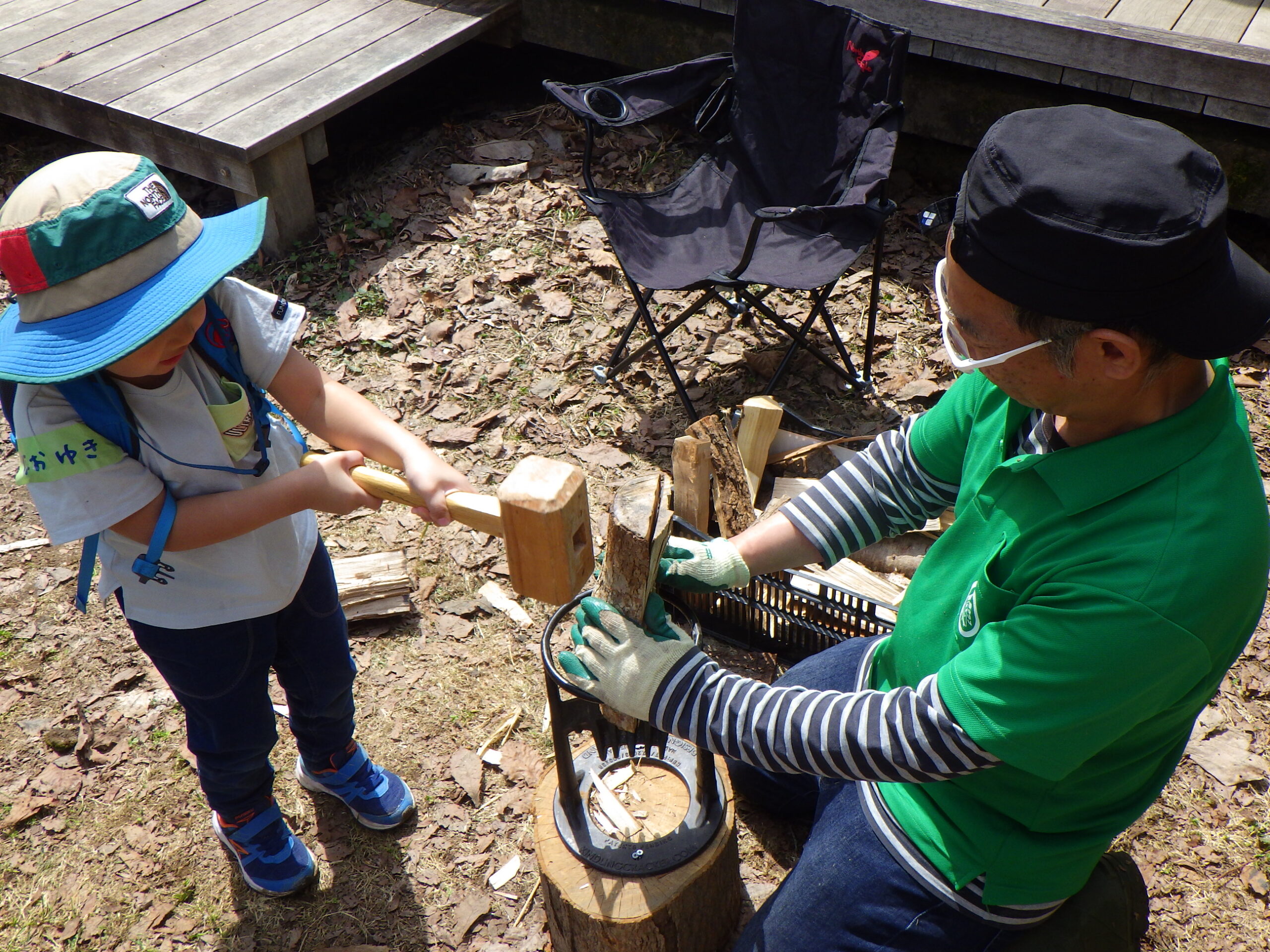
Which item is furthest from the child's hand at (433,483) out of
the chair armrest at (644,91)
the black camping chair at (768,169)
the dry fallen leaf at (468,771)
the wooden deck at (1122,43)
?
the wooden deck at (1122,43)

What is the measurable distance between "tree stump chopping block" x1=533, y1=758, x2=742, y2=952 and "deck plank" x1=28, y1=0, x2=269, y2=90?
5.15 meters

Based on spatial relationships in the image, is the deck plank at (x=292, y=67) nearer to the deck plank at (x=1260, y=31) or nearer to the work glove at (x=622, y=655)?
the work glove at (x=622, y=655)

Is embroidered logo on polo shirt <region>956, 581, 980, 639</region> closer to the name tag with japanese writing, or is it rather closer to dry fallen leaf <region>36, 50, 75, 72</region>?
the name tag with japanese writing

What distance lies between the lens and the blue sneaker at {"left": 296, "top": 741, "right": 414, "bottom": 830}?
2.78 metres

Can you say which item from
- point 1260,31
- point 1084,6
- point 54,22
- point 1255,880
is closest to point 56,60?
point 54,22

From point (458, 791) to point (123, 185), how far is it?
2.07 m

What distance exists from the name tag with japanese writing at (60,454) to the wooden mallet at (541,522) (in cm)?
56

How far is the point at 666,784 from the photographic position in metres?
2.47

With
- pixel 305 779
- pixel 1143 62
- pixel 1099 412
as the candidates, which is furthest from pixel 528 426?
pixel 1143 62

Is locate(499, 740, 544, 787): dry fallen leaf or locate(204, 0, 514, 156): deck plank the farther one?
locate(204, 0, 514, 156): deck plank

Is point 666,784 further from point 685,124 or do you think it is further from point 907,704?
point 685,124

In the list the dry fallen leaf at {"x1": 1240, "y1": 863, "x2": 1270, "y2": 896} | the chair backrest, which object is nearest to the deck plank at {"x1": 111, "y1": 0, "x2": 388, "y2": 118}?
the chair backrest

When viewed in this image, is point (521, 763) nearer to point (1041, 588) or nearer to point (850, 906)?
point (850, 906)

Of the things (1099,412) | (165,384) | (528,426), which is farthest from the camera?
(528,426)
